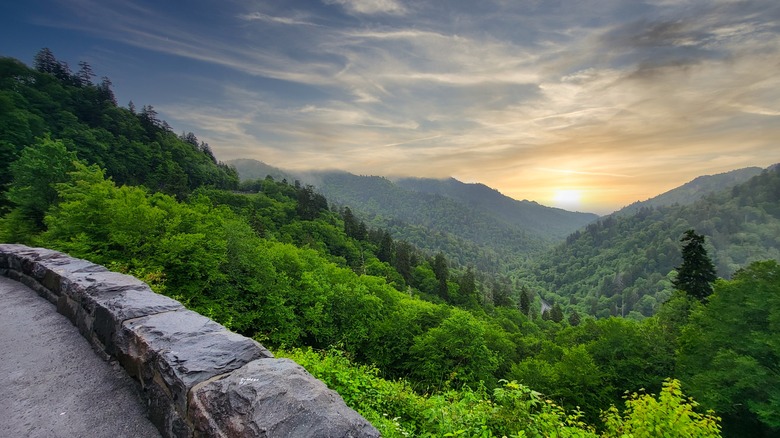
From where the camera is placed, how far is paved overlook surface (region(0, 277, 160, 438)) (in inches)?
152

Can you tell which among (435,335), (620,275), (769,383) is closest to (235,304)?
(435,335)

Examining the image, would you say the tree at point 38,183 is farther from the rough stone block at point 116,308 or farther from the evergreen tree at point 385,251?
the evergreen tree at point 385,251

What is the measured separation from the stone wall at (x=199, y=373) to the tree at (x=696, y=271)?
50898mm

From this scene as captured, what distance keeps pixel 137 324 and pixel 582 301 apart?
225 meters

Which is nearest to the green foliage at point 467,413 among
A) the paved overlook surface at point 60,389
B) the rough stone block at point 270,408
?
the rough stone block at point 270,408

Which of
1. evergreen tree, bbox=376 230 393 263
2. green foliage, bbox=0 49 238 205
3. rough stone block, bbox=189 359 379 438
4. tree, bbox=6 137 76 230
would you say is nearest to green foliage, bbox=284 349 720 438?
rough stone block, bbox=189 359 379 438

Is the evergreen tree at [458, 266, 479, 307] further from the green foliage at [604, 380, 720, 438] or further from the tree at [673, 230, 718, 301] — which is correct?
the green foliage at [604, 380, 720, 438]

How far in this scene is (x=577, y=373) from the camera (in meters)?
30.8

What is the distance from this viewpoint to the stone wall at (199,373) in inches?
123

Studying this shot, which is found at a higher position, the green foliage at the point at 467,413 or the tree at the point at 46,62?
the tree at the point at 46,62

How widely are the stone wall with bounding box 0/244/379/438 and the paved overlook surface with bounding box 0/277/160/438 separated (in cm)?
20

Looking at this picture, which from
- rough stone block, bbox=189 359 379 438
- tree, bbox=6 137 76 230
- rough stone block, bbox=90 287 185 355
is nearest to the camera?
rough stone block, bbox=189 359 379 438

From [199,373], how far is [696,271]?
53.1 m

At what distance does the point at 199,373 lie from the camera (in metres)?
3.76
